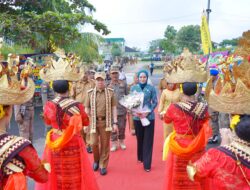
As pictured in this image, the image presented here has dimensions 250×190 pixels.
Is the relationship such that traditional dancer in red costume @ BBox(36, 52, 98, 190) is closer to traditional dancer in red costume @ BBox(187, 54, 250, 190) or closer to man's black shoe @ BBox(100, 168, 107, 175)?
man's black shoe @ BBox(100, 168, 107, 175)

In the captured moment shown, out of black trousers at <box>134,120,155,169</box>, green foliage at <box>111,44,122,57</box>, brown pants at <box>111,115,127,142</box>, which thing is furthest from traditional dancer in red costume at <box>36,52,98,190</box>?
green foliage at <box>111,44,122,57</box>

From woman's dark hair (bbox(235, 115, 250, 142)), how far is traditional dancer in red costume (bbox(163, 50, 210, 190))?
1341 millimetres

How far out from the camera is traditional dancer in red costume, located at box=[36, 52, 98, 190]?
11.2ft

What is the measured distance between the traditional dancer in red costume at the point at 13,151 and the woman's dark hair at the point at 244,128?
1.50 metres

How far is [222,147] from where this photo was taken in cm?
208

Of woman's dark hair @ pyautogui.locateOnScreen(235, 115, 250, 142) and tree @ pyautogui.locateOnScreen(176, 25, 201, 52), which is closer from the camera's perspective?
woman's dark hair @ pyautogui.locateOnScreen(235, 115, 250, 142)

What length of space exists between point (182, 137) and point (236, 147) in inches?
57.1

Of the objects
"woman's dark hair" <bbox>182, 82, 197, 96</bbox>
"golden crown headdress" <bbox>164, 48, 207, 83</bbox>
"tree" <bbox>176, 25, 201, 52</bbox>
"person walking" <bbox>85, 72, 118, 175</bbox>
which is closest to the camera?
"woman's dark hair" <bbox>182, 82, 197, 96</bbox>

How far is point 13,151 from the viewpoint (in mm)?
2098

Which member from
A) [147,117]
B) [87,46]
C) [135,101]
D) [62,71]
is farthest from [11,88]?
[87,46]

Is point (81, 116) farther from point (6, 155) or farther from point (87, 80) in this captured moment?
point (87, 80)

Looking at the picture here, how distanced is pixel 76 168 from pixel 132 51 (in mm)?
77974

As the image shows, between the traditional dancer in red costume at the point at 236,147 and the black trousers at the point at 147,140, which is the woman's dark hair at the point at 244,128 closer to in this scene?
the traditional dancer in red costume at the point at 236,147

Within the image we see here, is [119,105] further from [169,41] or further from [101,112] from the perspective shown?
[169,41]
